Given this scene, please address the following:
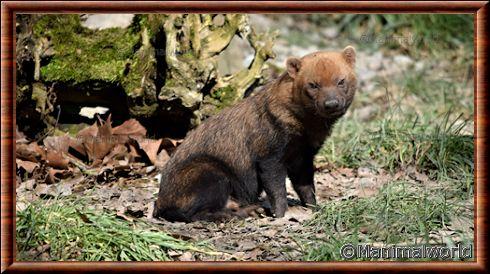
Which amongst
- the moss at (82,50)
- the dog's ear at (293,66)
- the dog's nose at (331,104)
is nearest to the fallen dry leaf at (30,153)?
the moss at (82,50)

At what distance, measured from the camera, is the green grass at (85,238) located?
5.62 metres

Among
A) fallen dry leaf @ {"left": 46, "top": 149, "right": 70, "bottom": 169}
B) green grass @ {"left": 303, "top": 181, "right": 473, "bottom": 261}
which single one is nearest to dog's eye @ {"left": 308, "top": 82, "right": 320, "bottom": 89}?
green grass @ {"left": 303, "top": 181, "right": 473, "bottom": 261}

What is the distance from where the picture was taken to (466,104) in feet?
36.0

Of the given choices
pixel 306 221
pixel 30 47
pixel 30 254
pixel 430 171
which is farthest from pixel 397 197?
pixel 30 47

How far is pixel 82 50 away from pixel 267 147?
294cm

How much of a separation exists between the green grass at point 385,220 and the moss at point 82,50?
10.7ft

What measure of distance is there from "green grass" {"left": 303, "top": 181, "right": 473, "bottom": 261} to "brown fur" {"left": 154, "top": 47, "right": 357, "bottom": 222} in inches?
22.5

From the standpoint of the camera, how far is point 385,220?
20.2ft

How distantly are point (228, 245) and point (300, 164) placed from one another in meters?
1.38

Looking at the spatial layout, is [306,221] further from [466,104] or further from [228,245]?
[466,104]

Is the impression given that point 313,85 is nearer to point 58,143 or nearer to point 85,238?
point 85,238

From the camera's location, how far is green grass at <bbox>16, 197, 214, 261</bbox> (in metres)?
5.62

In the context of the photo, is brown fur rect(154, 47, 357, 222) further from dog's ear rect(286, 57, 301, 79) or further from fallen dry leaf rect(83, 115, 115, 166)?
fallen dry leaf rect(83, 115, 115, 166)

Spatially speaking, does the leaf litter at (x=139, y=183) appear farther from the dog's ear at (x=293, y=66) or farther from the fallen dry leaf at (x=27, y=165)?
the dog's ear at (x=293, y=66)
